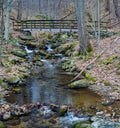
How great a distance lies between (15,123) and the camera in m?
9.72

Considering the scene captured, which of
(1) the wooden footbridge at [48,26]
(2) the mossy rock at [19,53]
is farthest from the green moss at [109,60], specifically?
(1) the wooden footbridge at [48,26]

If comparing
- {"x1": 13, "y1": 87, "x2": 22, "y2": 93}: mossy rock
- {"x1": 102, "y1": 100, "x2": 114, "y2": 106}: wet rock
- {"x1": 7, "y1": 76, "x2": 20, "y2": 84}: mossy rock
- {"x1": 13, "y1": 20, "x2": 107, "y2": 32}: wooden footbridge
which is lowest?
{"x1": 102, "y1": 100, "x2": 114, "y2": 106}: wet rock

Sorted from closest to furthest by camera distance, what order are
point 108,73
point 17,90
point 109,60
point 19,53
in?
point 17,90 < point 108,73 < point 109,60 < point 19,53

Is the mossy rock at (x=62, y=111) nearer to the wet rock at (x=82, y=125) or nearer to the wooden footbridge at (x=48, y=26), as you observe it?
the wet rock at (x=82, y=125)

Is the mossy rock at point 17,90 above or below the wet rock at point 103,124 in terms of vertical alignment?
above

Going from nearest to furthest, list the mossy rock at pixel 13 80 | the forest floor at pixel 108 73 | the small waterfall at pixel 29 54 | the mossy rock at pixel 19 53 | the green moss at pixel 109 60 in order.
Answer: the forest floor at pixel 108 73 < the mossy rock at pixel 13 80 < the green moss at pixel 109 60 < the mossy rock at pixel 19 53 < the small waterfall at pixel 29 54

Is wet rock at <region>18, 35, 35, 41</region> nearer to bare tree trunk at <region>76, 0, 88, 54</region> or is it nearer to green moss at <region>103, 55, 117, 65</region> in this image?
bare tree trunk at <region>76, 0, 88, 54</region>

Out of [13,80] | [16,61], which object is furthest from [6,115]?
[16,61]

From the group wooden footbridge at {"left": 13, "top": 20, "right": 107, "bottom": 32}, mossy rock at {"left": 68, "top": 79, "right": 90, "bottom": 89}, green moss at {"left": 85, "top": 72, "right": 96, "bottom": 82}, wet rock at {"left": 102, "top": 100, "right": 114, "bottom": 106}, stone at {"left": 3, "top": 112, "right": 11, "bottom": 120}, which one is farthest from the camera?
wooden footbridge at {"left": 13, "top": 20, "right": 107, "bottom": 32}

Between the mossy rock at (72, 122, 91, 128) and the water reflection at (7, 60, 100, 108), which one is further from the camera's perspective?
the water reflection at (7, 60, 100, 108)

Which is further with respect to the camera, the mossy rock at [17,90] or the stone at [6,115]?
the mossy rock at [17,90]

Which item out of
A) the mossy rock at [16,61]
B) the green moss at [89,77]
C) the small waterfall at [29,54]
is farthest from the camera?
the small waterfall at [29,54]

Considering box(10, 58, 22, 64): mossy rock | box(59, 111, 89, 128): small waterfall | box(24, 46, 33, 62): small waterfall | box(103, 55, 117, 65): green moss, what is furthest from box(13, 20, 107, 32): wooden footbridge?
box(59, 111, 89, 128): small waterfall

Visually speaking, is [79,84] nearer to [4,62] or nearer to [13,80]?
[13,80]
